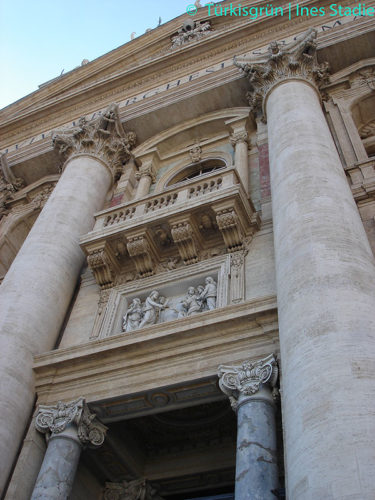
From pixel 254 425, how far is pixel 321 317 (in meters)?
1.71

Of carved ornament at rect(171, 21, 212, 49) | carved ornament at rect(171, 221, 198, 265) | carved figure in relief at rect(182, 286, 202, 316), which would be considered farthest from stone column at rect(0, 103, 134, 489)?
carved ornament at rect(171, 21, 212, 49)

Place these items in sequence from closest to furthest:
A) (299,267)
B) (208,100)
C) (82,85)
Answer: (299,267), (208,100), (82,85)

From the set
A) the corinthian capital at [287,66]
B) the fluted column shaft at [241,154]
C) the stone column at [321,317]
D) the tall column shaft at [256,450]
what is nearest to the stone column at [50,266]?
the fluted column shaft at [241,154]

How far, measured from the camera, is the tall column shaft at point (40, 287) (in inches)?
364

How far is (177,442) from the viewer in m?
10.5

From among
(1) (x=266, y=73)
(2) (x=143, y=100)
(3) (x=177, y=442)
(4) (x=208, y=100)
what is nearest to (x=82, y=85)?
(2) (x=143, y=100)

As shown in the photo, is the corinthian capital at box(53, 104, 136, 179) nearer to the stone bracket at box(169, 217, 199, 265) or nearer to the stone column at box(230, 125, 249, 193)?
the stone column at box(230, 125, 249, 193)

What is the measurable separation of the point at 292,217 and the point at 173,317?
3022mm

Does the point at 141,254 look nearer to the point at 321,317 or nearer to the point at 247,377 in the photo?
the point at 247,377

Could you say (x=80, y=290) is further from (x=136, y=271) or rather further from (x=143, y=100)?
(x=143, y=100)

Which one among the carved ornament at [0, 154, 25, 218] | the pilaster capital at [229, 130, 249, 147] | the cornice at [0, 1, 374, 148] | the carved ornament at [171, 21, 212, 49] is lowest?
the pilaster capital at [229, 130, 249, 147]

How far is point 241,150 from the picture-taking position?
13922mm

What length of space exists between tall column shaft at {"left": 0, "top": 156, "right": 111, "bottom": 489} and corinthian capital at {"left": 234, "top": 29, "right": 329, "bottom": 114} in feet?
15.1

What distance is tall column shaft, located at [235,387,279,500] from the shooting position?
6594 mm
